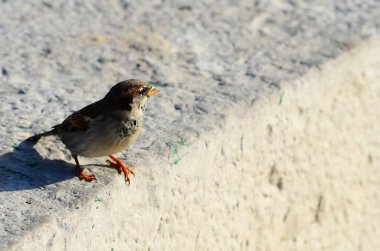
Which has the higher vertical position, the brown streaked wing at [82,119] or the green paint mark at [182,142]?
the green paint mark at [182,142]

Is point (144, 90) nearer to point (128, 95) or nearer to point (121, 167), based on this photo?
point (128, 95)

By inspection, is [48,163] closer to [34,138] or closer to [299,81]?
[34,138]

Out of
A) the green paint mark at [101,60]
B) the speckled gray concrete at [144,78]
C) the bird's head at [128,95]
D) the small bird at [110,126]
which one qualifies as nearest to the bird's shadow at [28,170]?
the speckled gray concrete at [144,78]

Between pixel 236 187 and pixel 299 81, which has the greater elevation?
pixel 299 81

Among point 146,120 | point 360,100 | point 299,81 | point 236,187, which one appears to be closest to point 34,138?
point 146,120

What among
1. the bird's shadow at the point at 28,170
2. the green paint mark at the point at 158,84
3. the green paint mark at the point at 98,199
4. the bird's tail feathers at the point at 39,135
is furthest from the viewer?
the green paint mark at the point at 158,84

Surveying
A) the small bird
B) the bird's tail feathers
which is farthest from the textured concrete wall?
the bird's tail feathers

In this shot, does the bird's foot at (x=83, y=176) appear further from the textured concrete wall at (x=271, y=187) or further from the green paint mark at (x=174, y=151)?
the green paint mark at (x=174, y=151)
